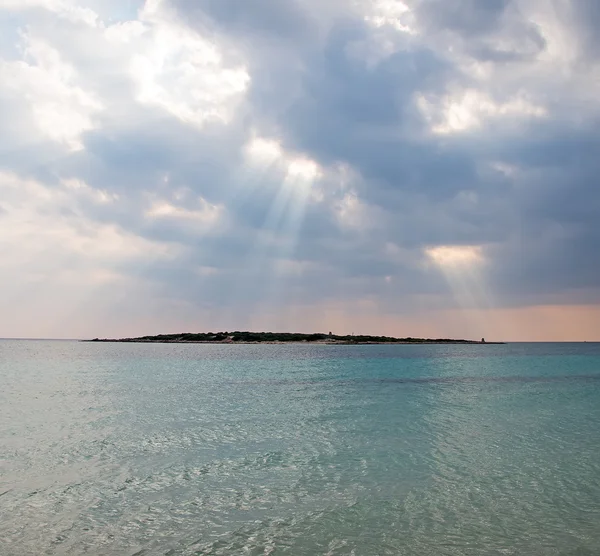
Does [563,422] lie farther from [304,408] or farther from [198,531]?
[198,531]

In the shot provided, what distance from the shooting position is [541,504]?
1445 cm

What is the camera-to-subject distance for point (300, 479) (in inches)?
663

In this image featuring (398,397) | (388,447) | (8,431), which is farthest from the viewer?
(398,397)

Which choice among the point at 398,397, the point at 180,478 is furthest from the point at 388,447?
the point at 398,397

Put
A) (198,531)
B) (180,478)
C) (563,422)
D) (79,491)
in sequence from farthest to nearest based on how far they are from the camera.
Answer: (563,422) < (180,478) < (79,491) < (198,531)

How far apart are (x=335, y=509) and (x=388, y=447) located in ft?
27.3

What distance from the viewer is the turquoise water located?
39.4 ft

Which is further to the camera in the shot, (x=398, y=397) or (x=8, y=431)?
(x=398, y=397)

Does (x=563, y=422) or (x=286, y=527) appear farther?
(x=563, y=422)

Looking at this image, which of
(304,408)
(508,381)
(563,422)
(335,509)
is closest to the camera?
(335,509)

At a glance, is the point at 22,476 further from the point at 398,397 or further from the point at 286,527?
the point at 398,397

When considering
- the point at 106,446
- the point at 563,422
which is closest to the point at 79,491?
the point at 106,446

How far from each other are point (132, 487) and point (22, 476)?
4621 mm

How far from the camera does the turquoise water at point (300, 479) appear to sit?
12.0 metres
